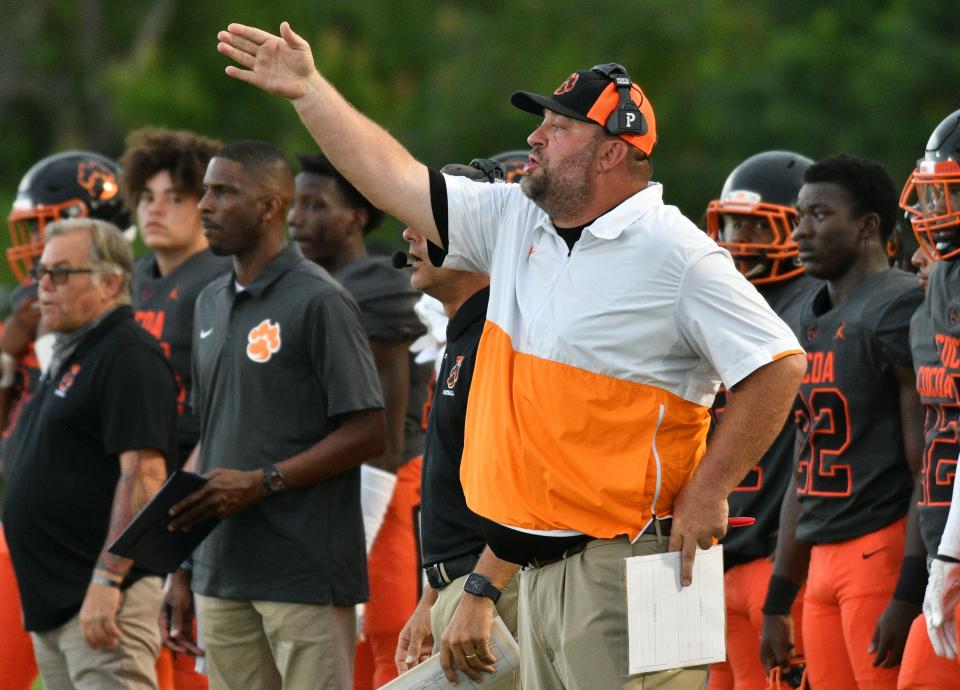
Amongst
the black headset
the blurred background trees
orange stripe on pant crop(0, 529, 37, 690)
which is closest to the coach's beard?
the black headset

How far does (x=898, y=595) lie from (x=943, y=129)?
4.97 ft

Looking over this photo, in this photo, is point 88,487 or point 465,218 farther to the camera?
point 88,487

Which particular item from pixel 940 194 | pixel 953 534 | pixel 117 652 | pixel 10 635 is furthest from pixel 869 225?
pixel 10 635

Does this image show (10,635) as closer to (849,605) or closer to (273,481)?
(273,481)

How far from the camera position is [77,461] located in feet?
19.8

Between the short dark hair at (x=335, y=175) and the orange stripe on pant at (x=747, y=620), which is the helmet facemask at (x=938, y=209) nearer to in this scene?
the orange stripe on pant at (x=747, y=620)

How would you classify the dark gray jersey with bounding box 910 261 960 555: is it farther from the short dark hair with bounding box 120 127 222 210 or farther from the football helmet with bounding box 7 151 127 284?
the football helmet with bounding box 7 151 127 284

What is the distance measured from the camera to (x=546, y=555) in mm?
4336

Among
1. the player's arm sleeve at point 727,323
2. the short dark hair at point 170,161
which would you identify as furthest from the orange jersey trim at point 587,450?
the short dark hair at point 170,161

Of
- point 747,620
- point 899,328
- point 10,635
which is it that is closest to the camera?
point 899,328

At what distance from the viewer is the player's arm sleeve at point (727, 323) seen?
4152 millimetres

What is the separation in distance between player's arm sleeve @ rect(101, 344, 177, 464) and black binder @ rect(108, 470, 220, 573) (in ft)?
1.41

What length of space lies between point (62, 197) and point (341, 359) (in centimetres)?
323

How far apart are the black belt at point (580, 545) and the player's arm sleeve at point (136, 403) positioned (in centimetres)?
204
